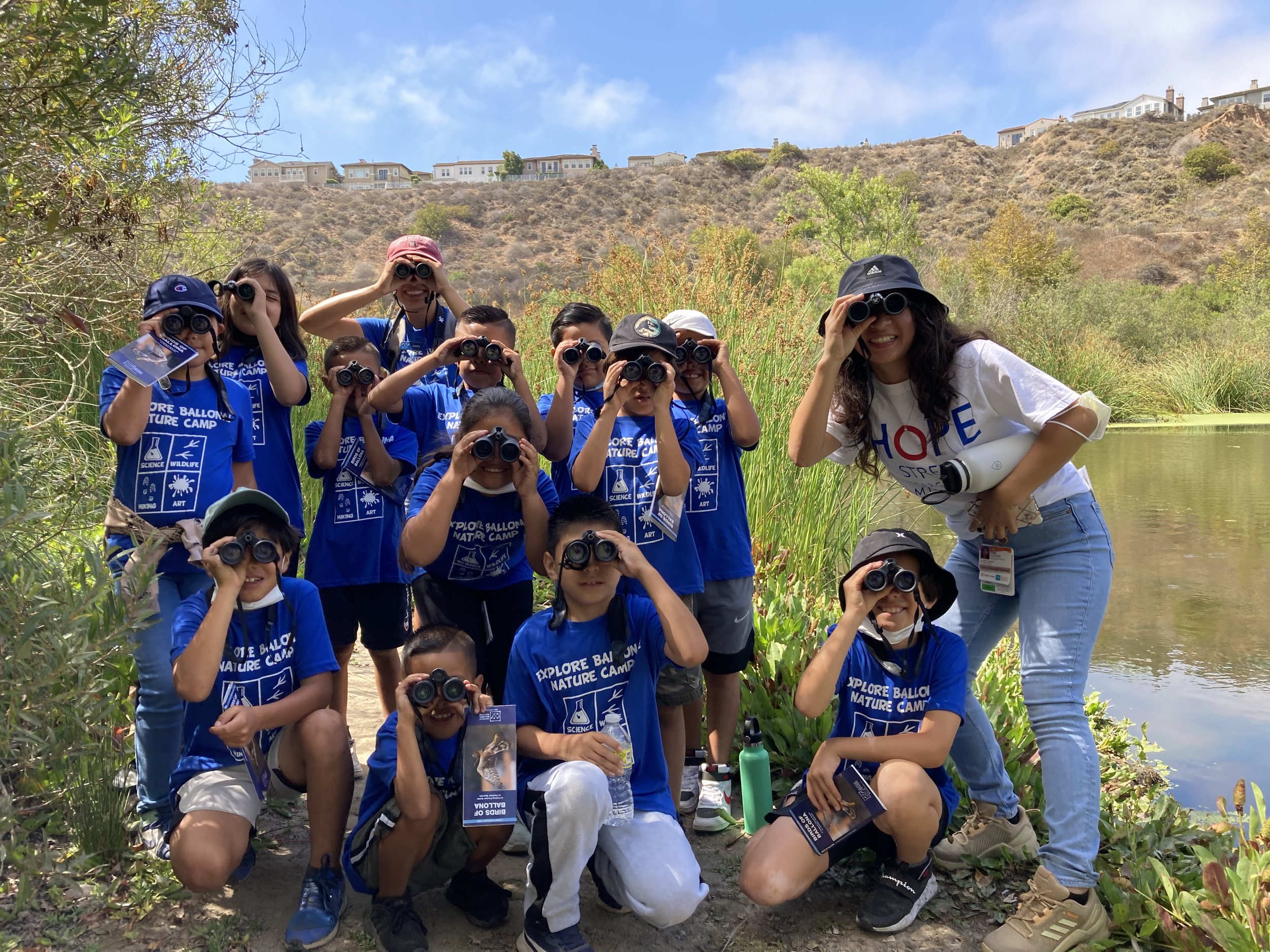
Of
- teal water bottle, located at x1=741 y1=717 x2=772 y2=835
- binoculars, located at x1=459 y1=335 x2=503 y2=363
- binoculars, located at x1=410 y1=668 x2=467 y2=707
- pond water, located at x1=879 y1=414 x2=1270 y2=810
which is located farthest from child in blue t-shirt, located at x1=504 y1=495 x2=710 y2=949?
pond water, located at x1=879 y1=414 x2=1270 y2=810

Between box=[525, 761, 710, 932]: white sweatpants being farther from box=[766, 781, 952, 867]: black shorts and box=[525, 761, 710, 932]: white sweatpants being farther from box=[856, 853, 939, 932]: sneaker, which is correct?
box=[856, 853, 939, 932]: sneaker

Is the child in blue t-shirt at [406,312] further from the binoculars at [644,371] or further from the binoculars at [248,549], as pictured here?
the binoculars at [248,549]

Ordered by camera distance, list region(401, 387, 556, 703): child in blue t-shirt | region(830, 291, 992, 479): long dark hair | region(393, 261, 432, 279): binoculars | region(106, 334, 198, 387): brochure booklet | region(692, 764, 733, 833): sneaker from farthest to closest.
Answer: region(393, 261, 432, 279): binoculars < region(692, 764, 733, 833): sneaker < region(401, 387, 556, 703): child in blue t-shirt < region(106, 334, 198, 387): brochure booklet < region(830, 291, 992, 479): long dark hair

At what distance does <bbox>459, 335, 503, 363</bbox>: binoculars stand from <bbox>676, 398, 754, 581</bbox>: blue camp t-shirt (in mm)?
617

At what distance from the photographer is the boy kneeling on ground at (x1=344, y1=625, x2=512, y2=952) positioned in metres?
2.13

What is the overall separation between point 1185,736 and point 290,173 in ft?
195

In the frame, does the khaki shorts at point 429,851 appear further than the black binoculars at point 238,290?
No

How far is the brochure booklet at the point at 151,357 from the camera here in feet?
7.98

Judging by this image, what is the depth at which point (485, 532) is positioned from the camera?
2.73 meters

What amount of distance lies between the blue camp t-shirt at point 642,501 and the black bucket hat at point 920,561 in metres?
0.51

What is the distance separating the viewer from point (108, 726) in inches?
77.2

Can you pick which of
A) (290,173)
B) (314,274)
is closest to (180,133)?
(314,274)

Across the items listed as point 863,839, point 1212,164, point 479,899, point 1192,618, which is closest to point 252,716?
point 479,899

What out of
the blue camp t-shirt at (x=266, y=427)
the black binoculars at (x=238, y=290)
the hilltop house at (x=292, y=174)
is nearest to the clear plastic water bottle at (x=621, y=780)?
the blue camp t-shirt at (x=266, y=427)
